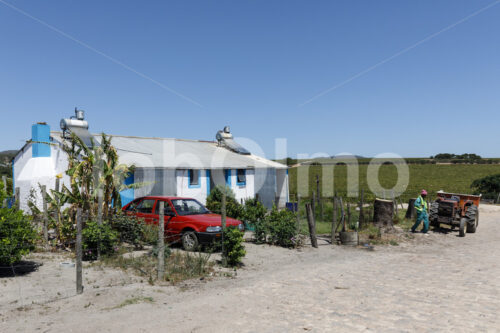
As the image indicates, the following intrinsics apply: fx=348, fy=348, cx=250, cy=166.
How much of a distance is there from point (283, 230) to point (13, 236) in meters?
7.28

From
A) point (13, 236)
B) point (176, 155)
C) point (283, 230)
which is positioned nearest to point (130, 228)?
point (13, 236)

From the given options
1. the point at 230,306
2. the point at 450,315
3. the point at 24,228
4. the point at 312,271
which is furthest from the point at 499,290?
the point at 24,228

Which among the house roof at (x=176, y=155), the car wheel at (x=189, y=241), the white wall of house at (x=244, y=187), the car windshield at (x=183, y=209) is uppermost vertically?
the house roof at (x=176, y=155)

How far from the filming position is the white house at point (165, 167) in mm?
15094

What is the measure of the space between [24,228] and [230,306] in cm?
499

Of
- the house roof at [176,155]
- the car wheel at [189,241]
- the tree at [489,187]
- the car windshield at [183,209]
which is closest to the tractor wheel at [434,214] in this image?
the house roof at [176,155]

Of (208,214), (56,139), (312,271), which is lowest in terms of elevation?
(312,271)

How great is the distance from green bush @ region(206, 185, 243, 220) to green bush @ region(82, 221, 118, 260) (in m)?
6.30

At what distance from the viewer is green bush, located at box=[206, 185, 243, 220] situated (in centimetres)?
1490

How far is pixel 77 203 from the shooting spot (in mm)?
10266

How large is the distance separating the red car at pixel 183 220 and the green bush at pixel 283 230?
157cm

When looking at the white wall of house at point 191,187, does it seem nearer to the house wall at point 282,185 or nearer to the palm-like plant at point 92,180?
the palm-like plant at point 92,180

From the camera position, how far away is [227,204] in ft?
49.9

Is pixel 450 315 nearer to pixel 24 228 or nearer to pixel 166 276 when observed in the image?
pixel 166 276
